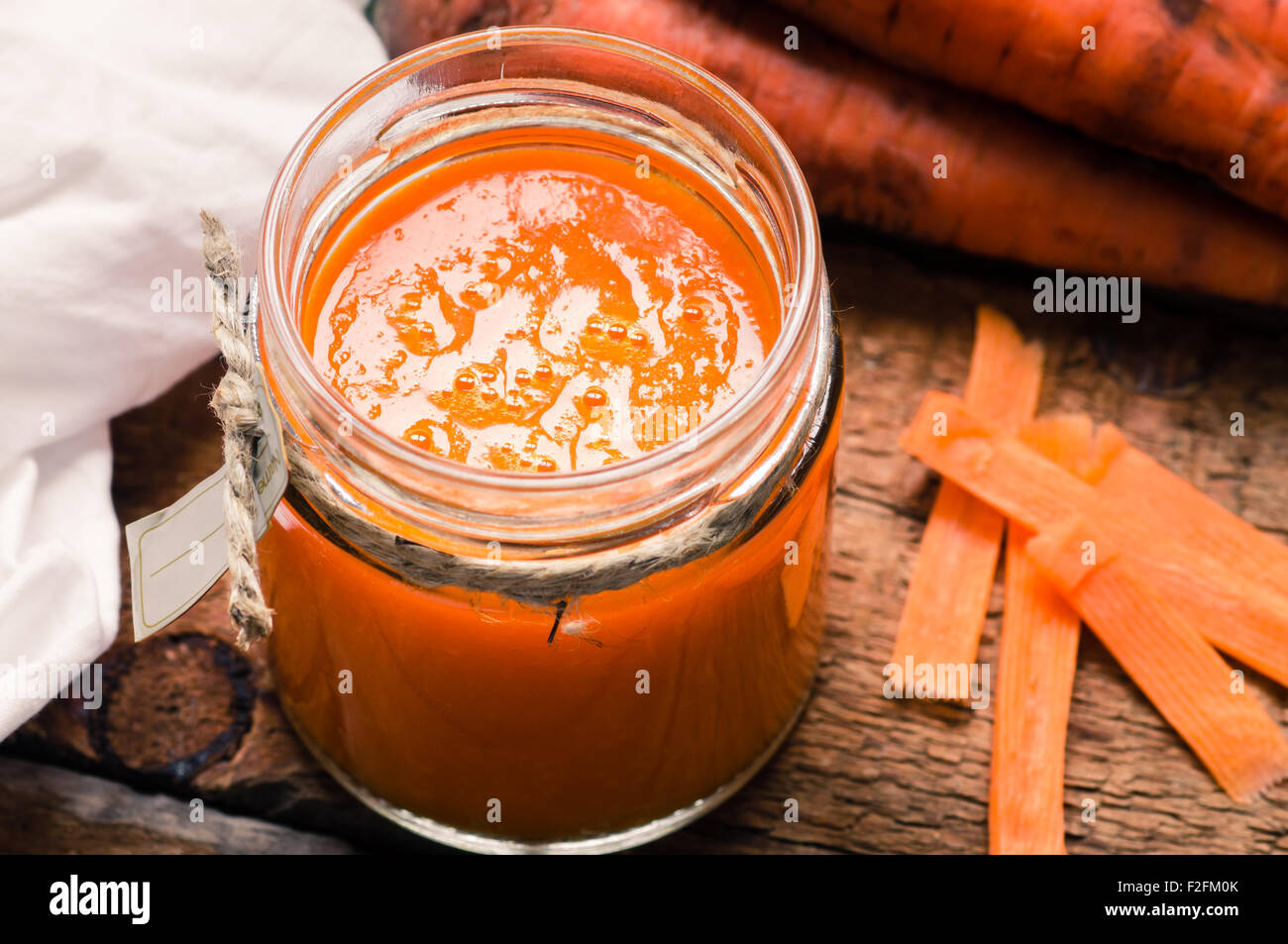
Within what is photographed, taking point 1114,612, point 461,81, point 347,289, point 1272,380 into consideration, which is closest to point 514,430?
point 347,289

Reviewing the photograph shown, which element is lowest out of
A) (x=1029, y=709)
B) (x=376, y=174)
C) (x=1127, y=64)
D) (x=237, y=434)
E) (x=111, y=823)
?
(x=111, y=823)

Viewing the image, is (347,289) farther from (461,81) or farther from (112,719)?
(112,719)

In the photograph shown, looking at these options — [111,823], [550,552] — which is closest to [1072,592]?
[550,552]

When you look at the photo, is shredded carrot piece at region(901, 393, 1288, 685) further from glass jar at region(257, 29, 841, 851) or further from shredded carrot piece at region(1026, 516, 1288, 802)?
glass jar at region(257, 29, 841, 851)

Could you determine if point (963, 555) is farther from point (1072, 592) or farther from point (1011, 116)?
point (1011, 116)

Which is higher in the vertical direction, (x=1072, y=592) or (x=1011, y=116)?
(x=1011, y=116)

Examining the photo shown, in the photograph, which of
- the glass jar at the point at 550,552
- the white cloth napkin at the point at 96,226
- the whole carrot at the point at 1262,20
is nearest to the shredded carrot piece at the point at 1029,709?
the glass jar at the point at 550,552

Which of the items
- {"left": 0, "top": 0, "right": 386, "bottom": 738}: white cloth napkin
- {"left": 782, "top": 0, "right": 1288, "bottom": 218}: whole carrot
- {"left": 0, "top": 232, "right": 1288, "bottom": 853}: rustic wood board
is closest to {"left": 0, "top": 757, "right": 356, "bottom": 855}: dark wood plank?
{"left": 0, "top": 232, "right": 1288, "bottom": 853}: rustic wood board
